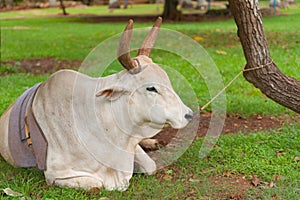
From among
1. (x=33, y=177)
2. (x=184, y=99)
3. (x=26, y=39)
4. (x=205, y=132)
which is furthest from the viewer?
(x=26, y=39)

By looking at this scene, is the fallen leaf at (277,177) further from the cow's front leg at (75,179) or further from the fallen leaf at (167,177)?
the cow's front leg at (75,179)

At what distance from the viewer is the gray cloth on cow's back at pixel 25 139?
158 inches

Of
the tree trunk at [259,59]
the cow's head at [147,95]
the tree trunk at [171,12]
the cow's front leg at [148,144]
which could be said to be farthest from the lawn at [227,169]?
the tree trunk at [171,12]

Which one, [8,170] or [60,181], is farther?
[8,170]

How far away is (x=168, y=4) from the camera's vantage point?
20578 millimetres

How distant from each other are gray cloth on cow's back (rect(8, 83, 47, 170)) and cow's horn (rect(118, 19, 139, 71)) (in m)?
0.93

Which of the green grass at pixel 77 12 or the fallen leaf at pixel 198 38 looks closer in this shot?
the fallen leaf at pixel 198 38

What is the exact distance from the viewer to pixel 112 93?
147 inches

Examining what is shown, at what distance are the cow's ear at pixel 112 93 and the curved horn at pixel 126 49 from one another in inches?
6.9

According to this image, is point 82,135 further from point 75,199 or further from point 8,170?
point 8,170

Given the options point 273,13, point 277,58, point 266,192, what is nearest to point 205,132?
point 266,192

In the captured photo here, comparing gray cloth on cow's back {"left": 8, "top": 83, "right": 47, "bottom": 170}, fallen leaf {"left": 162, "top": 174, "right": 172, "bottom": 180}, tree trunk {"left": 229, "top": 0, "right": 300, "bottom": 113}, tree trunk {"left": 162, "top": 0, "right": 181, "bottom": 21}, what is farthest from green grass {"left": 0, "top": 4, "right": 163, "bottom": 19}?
fallen leaf {"left": 162, "top": 174, "right": 172, "bottom": 180}

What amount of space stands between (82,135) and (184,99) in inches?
99.0

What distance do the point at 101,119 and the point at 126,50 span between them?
2.17ft
